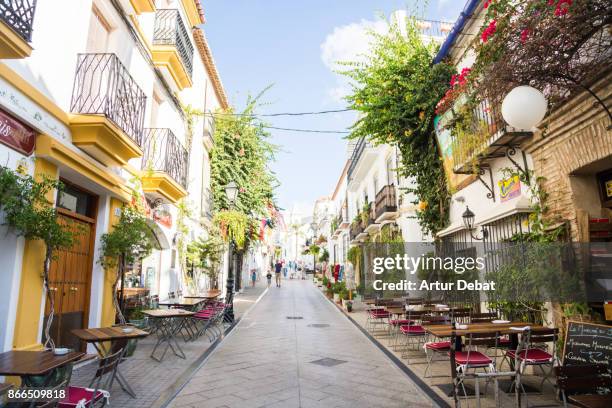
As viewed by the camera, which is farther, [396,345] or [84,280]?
[396,345]

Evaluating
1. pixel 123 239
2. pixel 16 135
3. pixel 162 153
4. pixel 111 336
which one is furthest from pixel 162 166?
pixel 111 336

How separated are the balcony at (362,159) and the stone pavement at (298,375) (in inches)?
400

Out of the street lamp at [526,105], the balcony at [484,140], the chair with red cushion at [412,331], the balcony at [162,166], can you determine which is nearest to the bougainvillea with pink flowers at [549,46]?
the street lamp at [526,105]

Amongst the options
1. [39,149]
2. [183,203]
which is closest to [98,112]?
[39,149]

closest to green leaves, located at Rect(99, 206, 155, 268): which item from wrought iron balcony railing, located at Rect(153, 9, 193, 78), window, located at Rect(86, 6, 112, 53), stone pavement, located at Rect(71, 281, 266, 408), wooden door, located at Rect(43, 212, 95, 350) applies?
wooden door, located at Rect(43, 212, 95, 350)

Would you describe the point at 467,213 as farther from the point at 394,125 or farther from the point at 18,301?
the point at 18,301

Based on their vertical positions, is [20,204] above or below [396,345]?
above

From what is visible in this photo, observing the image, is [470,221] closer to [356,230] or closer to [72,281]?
[72,281]

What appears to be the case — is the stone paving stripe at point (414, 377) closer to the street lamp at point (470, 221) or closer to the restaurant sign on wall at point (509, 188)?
the street lamp at point (470, 221)

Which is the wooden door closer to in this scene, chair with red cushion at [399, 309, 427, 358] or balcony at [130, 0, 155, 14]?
balcony at [130, 0, 155, 14]

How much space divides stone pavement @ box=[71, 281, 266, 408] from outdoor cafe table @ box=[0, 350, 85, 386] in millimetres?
1179

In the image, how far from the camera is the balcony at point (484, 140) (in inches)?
255

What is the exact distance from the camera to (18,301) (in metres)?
4.86

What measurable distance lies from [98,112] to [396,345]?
7.17m
